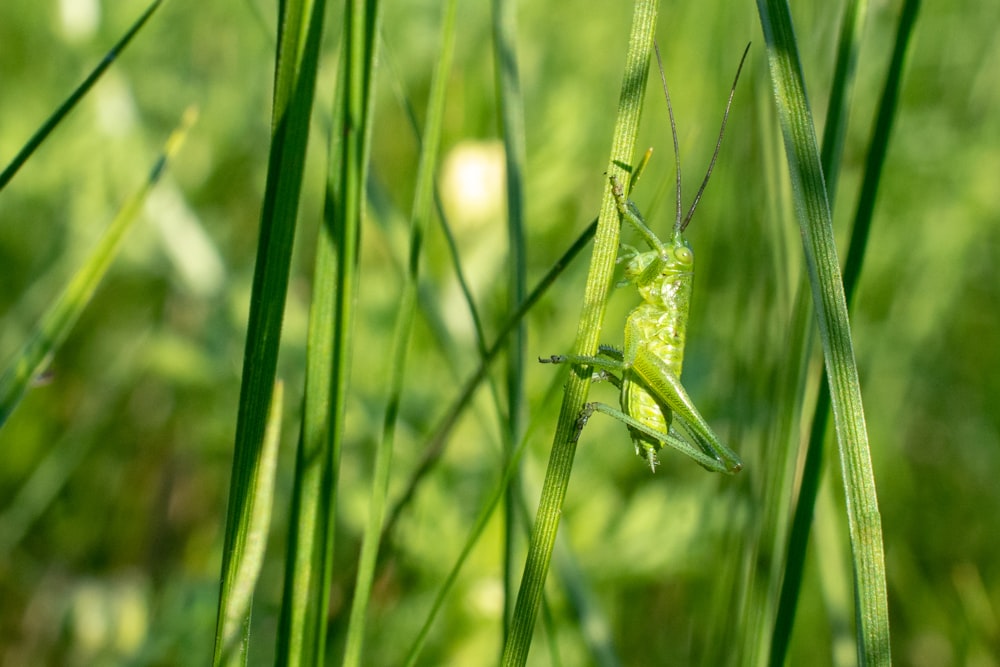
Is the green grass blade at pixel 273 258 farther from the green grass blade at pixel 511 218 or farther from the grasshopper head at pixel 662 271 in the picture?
the grasshopper head at pixel 662 271

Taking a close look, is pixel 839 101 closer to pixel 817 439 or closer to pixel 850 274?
pixel 850 274

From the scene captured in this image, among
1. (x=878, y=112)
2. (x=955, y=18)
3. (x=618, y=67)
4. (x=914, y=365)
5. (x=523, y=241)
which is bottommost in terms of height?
(x=523, y=241)

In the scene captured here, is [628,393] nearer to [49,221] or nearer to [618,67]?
[49,221]

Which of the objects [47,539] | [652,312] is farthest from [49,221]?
[652,312]

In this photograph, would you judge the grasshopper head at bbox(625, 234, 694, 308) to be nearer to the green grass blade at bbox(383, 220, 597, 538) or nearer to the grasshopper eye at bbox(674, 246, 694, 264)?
the grasshopper eye at bbox(674, 246, 694, 264)

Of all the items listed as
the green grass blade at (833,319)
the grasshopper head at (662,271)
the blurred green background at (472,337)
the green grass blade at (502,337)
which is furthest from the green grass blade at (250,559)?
the grasshopper head at (662,271)

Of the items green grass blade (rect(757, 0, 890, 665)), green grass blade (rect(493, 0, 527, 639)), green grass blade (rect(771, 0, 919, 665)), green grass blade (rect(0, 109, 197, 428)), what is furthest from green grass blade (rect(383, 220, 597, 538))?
green grass blade (rect(0, 109, 197, 428))

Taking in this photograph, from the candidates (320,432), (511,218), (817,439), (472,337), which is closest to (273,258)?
(320,432)
